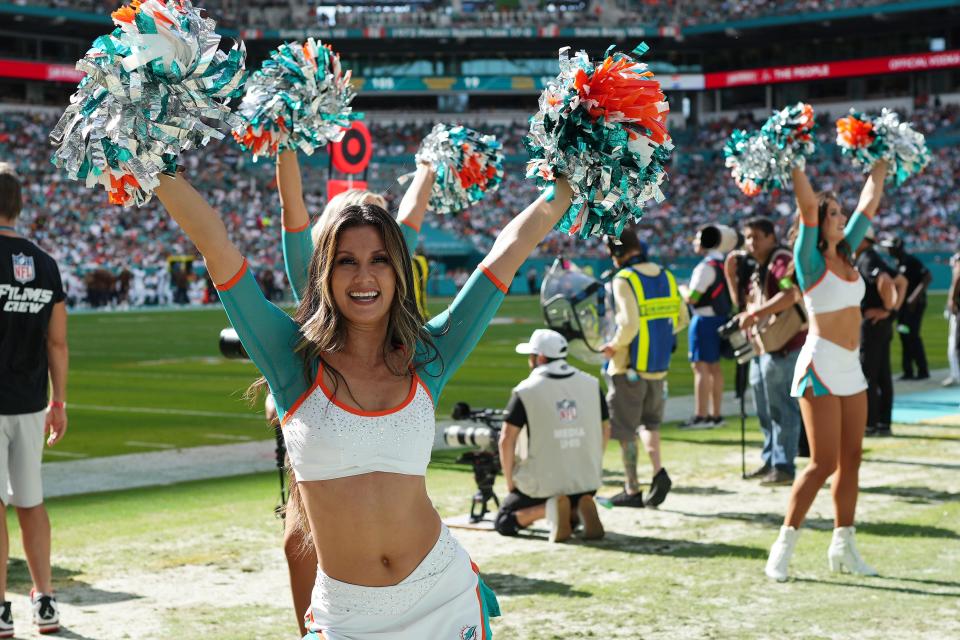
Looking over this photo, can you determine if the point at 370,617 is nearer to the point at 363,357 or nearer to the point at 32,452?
the point at 363,357

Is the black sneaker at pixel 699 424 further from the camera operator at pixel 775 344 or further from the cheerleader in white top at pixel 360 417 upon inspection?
the cheerleader in white top at pixel 360 417

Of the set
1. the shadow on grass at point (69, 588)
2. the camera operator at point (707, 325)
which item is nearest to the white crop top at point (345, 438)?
the shadow on grass at point (69, 588)

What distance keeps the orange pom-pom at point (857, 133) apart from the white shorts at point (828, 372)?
4.39 feet

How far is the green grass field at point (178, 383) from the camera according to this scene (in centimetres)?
1191

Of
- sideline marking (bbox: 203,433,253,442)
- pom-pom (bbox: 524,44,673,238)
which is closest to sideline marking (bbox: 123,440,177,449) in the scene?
sideline marking (bbox: 203,433,253,442)

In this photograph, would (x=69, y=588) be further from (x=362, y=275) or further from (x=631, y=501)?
(x=362, y=275)

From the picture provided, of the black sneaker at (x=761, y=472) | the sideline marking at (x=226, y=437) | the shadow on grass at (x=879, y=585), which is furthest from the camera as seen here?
the sideline marking at (x=226, y=437)

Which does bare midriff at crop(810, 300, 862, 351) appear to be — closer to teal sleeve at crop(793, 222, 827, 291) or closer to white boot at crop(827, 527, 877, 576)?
teal sleeve at crop(793, 222, 827, 291)

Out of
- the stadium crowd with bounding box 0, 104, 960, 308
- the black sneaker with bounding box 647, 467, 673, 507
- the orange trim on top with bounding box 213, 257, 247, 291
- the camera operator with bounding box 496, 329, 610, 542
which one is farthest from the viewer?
the stadium crowd with bounding box 0, 104, 960, 308

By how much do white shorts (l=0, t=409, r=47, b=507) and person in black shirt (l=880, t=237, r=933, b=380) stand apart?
38.9 ft

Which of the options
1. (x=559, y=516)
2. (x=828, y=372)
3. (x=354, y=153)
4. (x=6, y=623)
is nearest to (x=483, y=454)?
(x=559, y=516)

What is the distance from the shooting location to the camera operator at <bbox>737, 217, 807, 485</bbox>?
8719mm

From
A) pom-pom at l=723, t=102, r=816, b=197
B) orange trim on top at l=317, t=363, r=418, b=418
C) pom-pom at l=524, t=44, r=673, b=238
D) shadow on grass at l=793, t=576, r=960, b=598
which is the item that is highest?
pom-pom at l=723, t=102, r=816, b=197

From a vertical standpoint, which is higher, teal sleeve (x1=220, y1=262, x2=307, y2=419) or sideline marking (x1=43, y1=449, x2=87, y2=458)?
teal sleeve (x1=220, y1=262, x2=307, y2=419)
